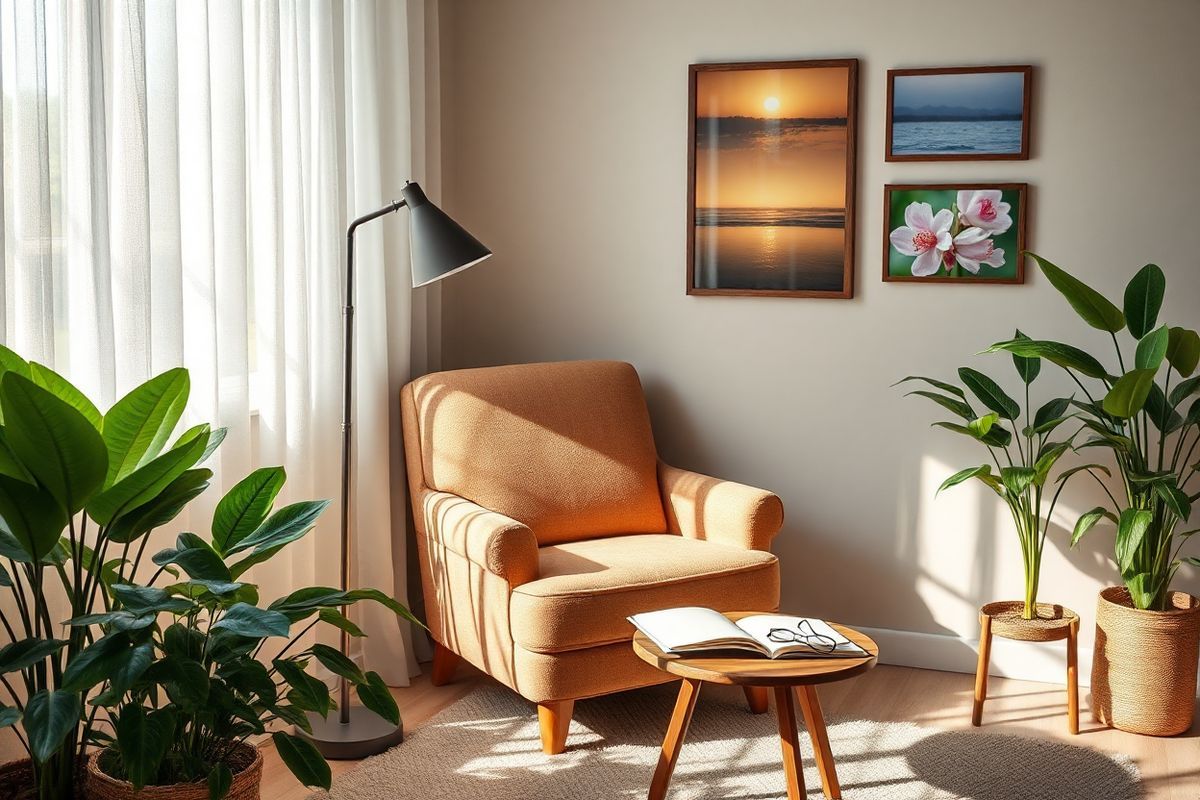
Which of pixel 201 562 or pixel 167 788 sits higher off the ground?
pixel 201 562

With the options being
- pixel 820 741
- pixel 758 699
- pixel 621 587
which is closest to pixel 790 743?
pixel 820 741

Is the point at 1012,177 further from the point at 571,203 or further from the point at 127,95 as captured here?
the point at 127,95

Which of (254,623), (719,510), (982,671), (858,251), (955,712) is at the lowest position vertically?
(955,712)

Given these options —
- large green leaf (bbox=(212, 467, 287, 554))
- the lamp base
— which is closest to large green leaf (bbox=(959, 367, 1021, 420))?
the lamp base

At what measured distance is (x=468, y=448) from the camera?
136 inches

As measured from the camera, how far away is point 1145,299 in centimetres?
311

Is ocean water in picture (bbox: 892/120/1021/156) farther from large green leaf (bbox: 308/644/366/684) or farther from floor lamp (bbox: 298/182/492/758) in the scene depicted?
large green leaf (bbox: 308/644/366/684)

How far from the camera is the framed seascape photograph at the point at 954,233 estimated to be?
139 inches

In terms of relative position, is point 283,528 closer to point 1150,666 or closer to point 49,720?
point 49,720

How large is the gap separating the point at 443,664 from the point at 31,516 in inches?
70.1

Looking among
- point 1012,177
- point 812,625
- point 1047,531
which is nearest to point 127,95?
point 812,625

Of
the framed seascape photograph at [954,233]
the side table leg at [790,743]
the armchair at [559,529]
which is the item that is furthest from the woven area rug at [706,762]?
the framed seascape photograph at [954,233]

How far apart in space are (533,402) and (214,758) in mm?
1631

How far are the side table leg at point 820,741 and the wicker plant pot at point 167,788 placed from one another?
44.8 inches
